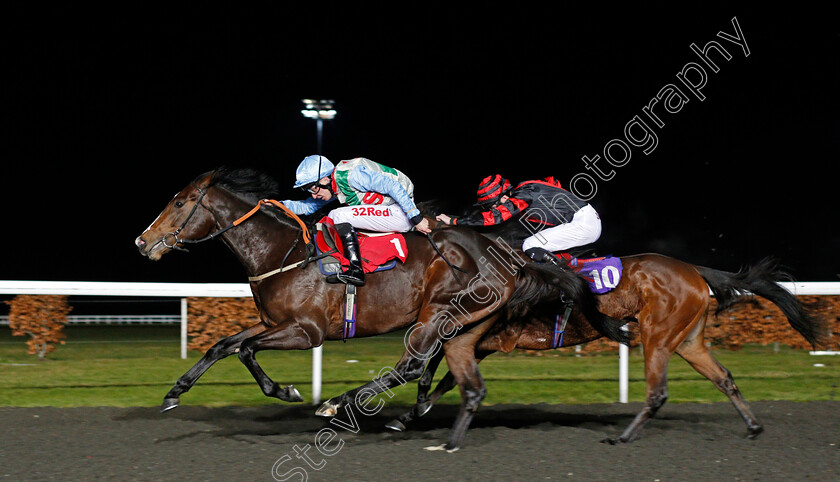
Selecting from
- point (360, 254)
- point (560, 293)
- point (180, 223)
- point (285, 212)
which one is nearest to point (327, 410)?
→ point (360, 254)

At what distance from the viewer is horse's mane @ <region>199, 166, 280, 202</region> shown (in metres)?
4.45

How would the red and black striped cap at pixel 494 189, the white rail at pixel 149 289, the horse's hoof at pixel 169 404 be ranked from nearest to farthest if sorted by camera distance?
the horse's hoof at pixel 169 404 < the red and black striped cap at pixel 494 189 < the white rail at pixel 149 289

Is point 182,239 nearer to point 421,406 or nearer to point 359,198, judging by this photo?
point 359,198

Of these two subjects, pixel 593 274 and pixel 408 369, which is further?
pixel 593 274

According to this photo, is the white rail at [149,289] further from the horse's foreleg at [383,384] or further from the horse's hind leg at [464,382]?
the horse's hind leg at [464,382]

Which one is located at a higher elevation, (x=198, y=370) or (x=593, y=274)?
(x=593, y=274)

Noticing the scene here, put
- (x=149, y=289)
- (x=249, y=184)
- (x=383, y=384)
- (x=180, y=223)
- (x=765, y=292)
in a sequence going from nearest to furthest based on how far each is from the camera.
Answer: (x=383, y=384), (x=180, y=223), (x=249, y=184), (x=765, y=292), (x=149, y=289)

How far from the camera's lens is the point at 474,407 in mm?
4027

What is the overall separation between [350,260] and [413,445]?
43.0 inches

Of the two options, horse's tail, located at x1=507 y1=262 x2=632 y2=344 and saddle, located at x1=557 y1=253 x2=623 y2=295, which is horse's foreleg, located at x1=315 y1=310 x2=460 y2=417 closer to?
horse's tail, located at x1=507 y1=262 x2=632 y2=344

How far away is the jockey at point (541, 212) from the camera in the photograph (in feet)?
15.2

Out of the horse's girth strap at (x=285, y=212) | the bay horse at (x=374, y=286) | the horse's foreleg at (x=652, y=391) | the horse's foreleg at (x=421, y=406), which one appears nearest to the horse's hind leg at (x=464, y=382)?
the bay horse at (x=374, y=286)

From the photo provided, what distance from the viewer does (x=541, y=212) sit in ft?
15.4

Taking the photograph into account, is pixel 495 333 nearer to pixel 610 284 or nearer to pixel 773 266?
pixel 610 284
